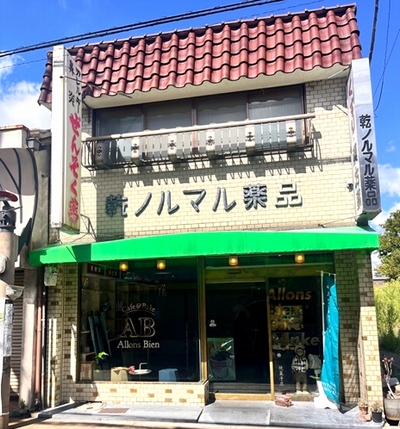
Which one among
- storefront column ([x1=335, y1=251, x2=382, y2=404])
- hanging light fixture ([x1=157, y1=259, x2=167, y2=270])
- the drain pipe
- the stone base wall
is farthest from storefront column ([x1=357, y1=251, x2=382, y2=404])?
the drain pipe

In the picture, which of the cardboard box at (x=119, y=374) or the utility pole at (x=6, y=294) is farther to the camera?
the cardboard box at (x=119, y=374)

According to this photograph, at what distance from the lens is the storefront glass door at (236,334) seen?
9125mm

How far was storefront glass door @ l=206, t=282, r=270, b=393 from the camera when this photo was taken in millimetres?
9125

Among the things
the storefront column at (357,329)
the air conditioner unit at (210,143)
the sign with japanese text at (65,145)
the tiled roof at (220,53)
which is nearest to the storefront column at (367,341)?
the storefront column at (357,329)

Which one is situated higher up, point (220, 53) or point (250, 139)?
point (220, 53)

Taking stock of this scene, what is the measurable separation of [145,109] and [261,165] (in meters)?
3.00

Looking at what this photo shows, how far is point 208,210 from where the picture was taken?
9.08m

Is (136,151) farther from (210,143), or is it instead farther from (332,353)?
(332,353)

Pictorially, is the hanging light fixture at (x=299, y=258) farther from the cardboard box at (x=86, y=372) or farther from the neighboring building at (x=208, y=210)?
the cardboard box at (x=86, y=372)

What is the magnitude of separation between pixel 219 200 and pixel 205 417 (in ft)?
13.3

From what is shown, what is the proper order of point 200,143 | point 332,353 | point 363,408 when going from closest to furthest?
point 363,408 < point 332,353 < point 200,143

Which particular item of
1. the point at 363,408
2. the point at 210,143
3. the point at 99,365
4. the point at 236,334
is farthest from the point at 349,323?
the point at 99,365

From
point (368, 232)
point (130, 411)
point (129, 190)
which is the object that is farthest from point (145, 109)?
point (130, 411)

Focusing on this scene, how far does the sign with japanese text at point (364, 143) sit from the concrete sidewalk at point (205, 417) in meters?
3.55
